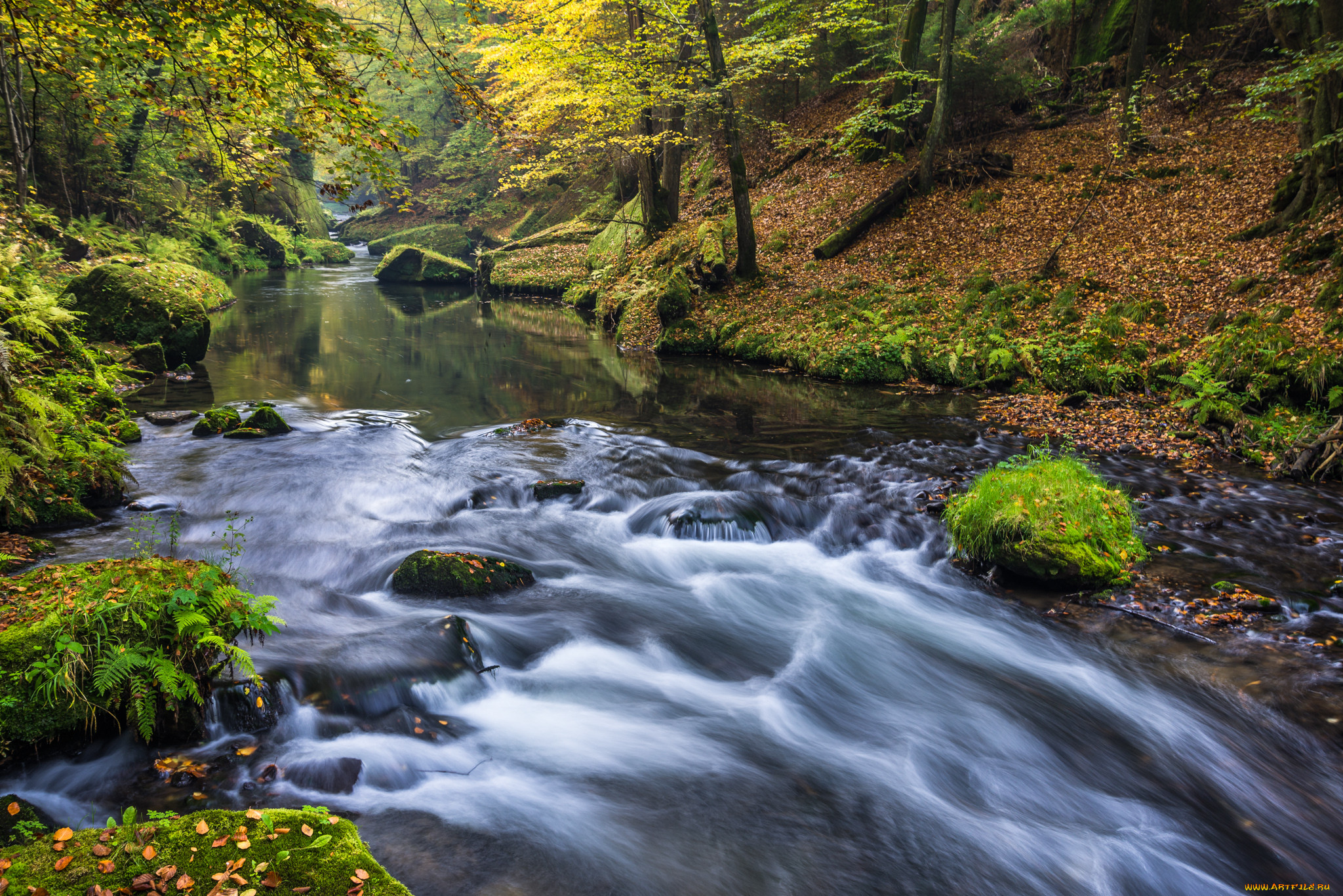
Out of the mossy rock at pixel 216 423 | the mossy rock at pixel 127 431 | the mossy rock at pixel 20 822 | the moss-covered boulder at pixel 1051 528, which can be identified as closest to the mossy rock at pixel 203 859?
the mossy rock at pixel 20 822

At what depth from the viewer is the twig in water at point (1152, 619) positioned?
5383 millimetres

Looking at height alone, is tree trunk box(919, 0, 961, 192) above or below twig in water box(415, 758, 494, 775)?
above

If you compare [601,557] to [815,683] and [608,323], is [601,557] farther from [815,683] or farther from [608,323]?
[608,323]

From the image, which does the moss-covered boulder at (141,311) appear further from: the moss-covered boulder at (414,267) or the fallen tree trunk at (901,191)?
the moss-covered boulder at (414,267)

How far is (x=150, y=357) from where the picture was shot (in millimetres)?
12719

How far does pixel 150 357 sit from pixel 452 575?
10.3 m

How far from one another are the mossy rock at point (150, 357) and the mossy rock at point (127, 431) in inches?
153

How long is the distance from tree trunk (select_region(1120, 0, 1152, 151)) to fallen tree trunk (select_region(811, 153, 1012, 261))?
7.74ft

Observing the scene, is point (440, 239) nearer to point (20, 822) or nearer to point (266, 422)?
point (266, 422)

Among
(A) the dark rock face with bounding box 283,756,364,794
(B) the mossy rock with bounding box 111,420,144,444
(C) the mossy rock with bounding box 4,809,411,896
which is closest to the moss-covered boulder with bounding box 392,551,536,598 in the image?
(A) the dark rock face with bounding box 283,756,364,794

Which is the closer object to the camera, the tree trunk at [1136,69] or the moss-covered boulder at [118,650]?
the moss-covered boulder at [118,650]

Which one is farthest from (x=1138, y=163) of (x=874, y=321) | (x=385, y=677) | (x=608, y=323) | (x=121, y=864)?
(x=121, y=864)

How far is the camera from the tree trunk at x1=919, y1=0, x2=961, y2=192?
48.6 feet

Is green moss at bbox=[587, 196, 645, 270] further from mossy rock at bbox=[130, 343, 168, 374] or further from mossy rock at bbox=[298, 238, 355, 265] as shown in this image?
mossy rock at bbox=[298, 238, 355, 265]
